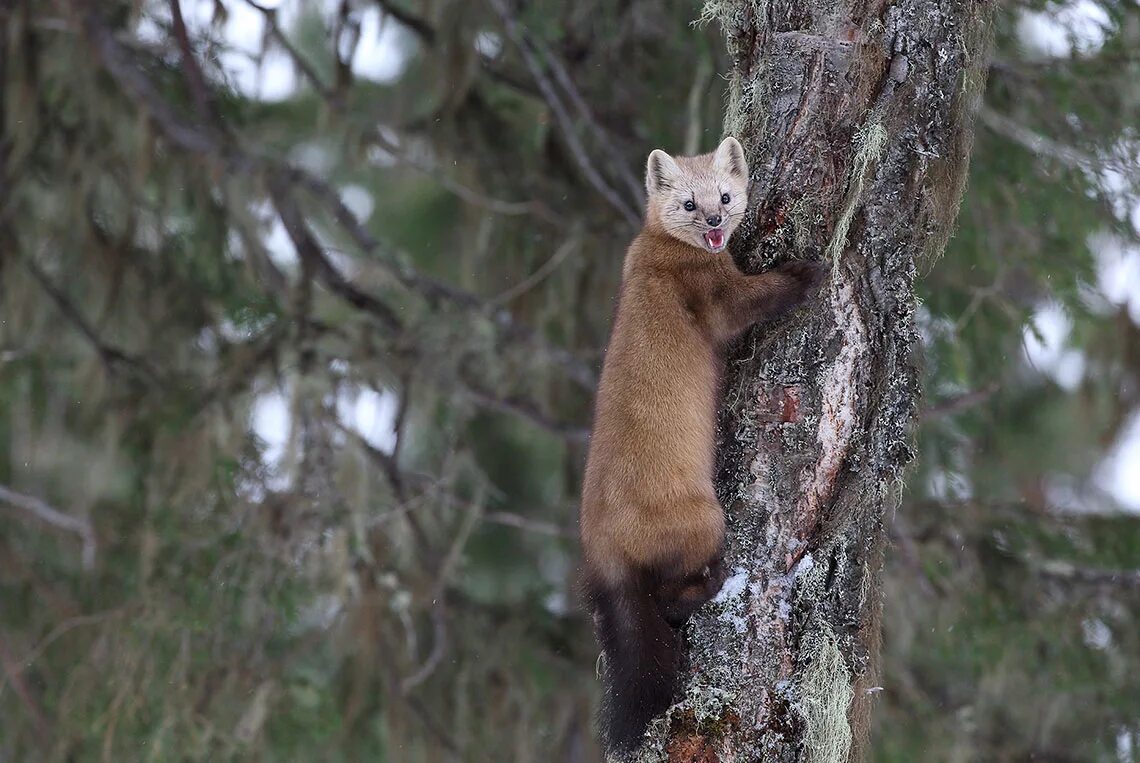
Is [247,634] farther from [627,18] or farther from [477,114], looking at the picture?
[627,18]

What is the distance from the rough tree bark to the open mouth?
221 mm

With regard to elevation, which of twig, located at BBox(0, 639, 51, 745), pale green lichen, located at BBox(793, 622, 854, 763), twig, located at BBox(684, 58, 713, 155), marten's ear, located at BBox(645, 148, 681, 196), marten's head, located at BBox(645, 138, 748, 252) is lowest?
twig, located at BBox(0, 639, 51, 745)

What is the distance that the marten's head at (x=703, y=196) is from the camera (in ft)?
11.0

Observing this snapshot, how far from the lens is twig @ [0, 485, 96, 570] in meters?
5.68

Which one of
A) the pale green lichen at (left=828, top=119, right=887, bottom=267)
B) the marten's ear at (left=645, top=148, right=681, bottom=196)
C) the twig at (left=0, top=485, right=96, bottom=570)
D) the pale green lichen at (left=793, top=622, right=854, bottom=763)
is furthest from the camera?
the twig at (left=0, top=485, right=96, bottom=570)

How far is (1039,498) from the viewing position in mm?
10664

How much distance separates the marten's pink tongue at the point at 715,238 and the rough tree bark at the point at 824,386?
22 cm

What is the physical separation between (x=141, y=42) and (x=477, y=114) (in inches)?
61.8

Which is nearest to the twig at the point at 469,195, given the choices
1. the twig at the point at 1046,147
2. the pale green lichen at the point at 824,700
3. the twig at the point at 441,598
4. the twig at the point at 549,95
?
the twig at the point at 549,95

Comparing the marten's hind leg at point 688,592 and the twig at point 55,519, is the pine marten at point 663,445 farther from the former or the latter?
the twig at point 55,519

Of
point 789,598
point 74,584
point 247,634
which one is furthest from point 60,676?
point 789,598

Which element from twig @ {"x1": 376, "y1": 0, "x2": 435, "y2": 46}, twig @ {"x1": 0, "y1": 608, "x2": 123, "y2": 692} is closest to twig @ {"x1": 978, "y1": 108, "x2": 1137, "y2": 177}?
twig @ {"x1": 376, "y1": 0, "x2": 435, "y2": 46}

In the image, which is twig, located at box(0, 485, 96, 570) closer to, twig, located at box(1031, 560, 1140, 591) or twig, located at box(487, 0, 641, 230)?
twig, located at box(487, 0, 641, 230)

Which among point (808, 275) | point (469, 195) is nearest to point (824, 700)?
point (808, 275)
